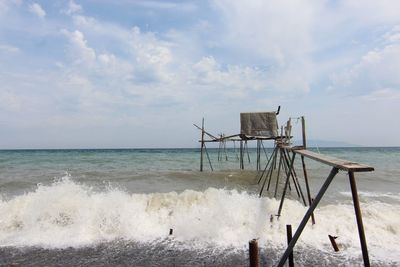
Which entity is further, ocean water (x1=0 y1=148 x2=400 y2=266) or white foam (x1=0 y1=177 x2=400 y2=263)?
white foam (x1=0 y1=177 x2=400 y2=263)

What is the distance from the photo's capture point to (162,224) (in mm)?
9695

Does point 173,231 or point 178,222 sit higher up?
point 178,222

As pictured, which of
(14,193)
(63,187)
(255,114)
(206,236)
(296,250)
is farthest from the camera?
(255,114)

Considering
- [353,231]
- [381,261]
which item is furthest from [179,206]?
[381,261]

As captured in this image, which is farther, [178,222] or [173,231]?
[178,222]

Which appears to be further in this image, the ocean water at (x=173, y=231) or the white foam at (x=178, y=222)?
the white foam at (x=178, y=222)

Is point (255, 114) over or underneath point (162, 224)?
over

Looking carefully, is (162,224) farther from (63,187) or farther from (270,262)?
(63,187)

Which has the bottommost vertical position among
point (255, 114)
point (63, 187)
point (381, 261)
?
point (381, 261)

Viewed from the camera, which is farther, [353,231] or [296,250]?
[353,231]

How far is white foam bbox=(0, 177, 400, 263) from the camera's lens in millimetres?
8414

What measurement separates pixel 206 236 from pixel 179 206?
8.23 feet

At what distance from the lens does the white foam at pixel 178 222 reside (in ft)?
27.6

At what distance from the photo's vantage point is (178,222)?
9609 millimetres
